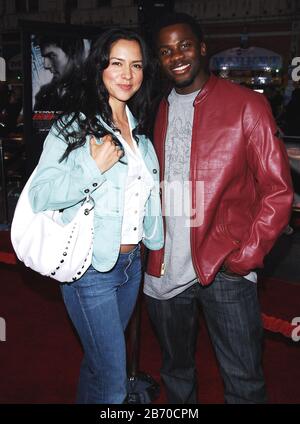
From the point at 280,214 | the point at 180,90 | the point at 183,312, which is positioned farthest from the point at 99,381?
the point at 180,90

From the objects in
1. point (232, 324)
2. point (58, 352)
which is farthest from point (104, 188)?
point (58, 352)

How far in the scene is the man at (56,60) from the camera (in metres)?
5.57

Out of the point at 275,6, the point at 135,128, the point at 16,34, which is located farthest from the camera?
the point at 16,34

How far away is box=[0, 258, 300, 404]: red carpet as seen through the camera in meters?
3.11

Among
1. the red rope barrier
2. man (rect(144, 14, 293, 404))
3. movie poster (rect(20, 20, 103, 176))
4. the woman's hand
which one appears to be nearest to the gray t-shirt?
man (rect(144, 14, 293, 404))

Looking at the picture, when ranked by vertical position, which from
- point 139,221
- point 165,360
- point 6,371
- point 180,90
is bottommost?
point 6,371

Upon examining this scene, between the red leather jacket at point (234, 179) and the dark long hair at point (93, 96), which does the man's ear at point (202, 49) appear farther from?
the dark long hair at point (93, 96)

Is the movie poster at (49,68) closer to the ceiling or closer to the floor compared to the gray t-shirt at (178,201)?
closer to the ceiling

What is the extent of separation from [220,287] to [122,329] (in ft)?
1.50

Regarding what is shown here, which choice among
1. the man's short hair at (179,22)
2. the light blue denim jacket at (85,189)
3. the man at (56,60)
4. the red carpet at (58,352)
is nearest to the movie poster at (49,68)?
the man at (56,60)

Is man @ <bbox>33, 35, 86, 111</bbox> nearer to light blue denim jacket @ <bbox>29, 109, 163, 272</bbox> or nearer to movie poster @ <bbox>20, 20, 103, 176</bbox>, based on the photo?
movie poster @ <bbox>20, 20, 103, 176</bbox>

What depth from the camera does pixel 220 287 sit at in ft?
7.32

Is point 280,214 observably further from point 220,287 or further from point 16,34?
point 16,34

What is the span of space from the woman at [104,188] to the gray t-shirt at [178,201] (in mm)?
115
